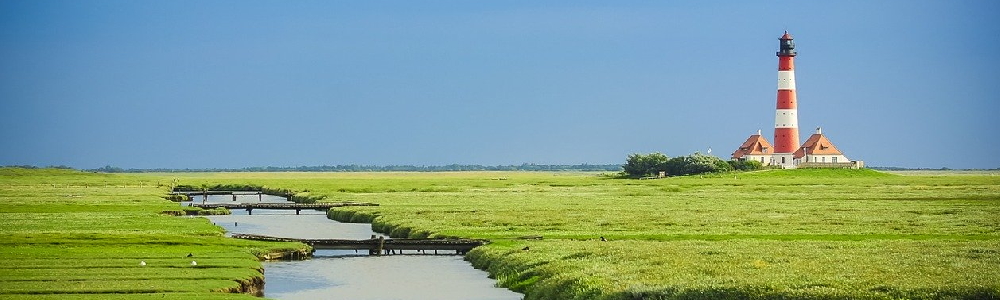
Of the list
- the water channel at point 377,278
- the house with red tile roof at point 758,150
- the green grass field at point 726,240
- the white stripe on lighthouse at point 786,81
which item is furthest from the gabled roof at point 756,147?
the water channel at point 377,278

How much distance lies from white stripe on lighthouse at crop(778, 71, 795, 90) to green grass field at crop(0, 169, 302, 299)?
314 feet

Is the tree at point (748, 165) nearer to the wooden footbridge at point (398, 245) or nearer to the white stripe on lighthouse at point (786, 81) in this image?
the white stripe on lighthouse at point (786, 81)

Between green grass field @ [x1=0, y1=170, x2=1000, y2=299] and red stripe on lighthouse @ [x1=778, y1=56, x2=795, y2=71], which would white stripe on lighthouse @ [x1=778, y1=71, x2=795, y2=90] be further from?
green grass field @ [x1=0, y1=170, x2=1000, y2=299]

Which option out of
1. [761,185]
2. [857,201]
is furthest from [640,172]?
[857,201]

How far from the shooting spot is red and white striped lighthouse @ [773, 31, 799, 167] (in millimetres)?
155125

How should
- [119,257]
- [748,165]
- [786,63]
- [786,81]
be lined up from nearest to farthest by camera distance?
[119,257], [748,165], [786,81], [786,63]

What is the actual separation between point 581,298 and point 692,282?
2964 millimetres

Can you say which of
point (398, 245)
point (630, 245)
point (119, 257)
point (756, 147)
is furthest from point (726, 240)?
point (756, 147)

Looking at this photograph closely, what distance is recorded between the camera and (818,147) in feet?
528

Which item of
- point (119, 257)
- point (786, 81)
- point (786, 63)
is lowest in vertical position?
point (119, 257)

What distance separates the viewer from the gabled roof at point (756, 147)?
531 feet

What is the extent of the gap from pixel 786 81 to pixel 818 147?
36.4 feet

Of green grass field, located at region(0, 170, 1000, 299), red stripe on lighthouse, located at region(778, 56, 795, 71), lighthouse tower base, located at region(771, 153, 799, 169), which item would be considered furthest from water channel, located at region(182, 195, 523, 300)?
red stripe on lighthouse, located at region(778, 56, 795, 71)

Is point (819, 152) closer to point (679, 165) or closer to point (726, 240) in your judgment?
point (679, 165)
